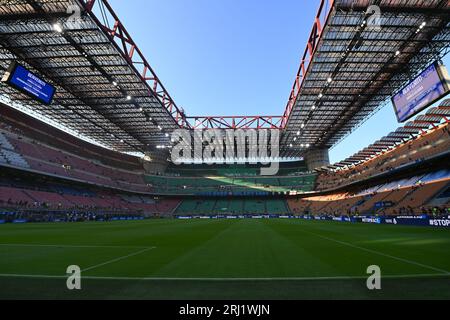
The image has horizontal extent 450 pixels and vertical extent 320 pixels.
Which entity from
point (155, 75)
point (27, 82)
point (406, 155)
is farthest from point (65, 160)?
point (406, 155)

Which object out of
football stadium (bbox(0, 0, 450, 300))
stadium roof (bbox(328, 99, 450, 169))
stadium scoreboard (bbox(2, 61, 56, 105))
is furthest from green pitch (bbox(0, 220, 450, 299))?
stadium roof (bbox(328, 99, 450, 169))

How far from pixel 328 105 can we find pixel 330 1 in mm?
22053

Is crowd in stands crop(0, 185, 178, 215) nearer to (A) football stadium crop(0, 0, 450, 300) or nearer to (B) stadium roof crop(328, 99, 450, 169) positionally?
(A) football stadium crop(0, 0, 450, 300)

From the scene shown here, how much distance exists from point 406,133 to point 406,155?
14.9 feet

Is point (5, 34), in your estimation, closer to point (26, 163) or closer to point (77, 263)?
point (26, 163)

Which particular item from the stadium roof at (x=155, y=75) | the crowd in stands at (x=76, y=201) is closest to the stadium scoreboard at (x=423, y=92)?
the stadium roof at (x=155, y=75)

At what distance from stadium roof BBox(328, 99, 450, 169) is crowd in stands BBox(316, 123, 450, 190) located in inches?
37.8

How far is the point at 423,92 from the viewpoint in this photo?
2077cm

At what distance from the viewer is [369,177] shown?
1929 inches

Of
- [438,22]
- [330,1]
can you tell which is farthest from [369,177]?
[330,1]

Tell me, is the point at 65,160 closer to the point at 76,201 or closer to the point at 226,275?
the point at 76,201

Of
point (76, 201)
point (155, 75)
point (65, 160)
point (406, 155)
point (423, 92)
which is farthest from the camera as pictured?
point (65, 160)

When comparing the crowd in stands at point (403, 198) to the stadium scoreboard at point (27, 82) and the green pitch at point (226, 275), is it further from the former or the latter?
the stadium scoreboard at point (27, 82)

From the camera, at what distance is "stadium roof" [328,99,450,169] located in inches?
1426
